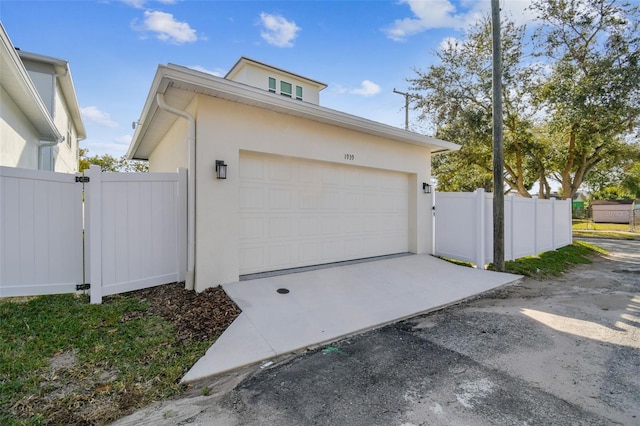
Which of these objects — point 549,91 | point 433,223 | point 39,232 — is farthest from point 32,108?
point 549,91

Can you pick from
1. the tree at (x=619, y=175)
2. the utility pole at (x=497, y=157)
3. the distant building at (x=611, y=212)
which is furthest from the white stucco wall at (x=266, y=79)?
the distant building at (x=611, y=212)

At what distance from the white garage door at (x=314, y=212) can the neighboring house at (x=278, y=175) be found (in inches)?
0.9

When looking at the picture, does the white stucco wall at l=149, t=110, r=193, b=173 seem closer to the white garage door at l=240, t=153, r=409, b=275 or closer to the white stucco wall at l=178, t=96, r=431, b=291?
the white stucco wall at l=178, t=96, r=431, b=291

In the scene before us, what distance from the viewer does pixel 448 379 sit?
2.84m

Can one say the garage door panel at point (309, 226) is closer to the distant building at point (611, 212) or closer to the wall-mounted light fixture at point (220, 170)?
the wall-mounted light fixture at point (220, 170)

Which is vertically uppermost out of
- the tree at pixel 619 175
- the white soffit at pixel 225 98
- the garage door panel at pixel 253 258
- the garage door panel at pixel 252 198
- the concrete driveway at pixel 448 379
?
the tree at pixel 619 175

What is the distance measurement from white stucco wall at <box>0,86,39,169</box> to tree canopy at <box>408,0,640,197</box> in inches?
576

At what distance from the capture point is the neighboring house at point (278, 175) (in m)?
4.93

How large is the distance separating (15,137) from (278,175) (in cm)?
536

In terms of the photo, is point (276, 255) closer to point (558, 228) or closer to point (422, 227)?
point (422, 227)

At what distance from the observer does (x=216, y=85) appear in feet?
15.3

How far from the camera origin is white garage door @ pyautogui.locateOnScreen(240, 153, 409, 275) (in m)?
5.66

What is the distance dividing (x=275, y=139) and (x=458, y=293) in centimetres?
449

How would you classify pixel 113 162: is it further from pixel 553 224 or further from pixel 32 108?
pixel 553 224
